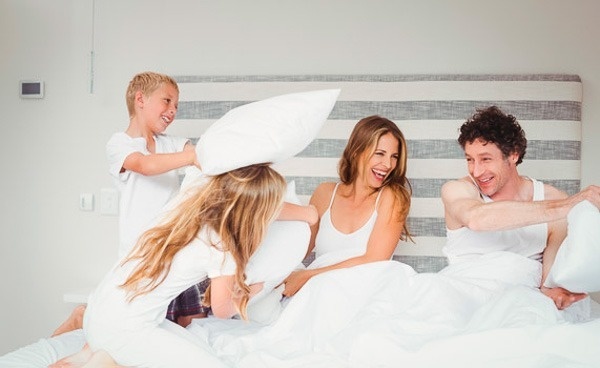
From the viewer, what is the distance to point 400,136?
2.33 metres

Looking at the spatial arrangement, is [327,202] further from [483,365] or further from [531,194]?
[483,365]

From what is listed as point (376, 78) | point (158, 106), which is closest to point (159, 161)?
point (158, 106)

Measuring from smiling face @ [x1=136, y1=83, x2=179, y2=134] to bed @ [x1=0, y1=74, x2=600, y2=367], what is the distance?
1.33ft

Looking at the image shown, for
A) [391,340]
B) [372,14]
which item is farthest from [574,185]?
[391,340]

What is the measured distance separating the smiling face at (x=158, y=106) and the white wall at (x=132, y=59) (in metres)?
0.55

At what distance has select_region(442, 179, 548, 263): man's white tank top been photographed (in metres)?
2.13

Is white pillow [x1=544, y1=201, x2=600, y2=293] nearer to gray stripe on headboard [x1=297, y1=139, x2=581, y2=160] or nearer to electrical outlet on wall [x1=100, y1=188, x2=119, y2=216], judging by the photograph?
gray stripe on headboard [x1=297, y1=139, x2=581, y2=160]

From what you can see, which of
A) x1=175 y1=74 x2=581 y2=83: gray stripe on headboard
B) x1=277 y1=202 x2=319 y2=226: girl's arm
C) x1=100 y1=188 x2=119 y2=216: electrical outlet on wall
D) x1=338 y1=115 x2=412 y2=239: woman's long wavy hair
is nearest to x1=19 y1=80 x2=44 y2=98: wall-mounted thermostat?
x1=100 y1=188 x2=119 y2=216: electrical outlet on wall

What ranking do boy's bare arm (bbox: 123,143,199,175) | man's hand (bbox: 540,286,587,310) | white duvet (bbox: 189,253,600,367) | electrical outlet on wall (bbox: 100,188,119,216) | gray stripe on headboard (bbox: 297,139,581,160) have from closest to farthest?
white duvet (bbox: 189,253,600,367)
man's hand (bbox: 540,286,587,310)
boy's bare arm (bbox: 123,143,199,175)
gray stripe on headboard (bbox: 297,139,581,160)
electrical outlet on wall (bbox: 100,188,119,216)

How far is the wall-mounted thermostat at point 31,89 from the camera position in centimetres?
296

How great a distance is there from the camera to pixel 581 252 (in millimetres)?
1604

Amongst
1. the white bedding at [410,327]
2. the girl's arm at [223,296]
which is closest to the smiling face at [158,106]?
the white bedding at [410,327]

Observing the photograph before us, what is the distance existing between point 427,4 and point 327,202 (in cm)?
98

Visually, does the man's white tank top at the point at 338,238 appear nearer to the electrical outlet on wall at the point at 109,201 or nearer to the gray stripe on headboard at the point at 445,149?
the gray stripe on headboard at the point at 445,149
